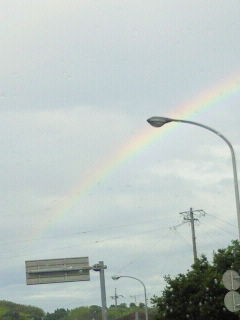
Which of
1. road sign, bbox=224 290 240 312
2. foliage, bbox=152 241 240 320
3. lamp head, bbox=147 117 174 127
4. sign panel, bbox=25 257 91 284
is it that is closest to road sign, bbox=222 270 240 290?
road sign, bbox=224 290 240 312

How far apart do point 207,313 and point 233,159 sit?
792 inches

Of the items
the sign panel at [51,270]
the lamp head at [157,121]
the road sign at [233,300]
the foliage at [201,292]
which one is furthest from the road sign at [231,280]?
the sign panel at [51,270]

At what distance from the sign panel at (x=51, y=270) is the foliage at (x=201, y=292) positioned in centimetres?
565

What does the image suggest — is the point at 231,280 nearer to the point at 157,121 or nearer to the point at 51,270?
the point at 157,121

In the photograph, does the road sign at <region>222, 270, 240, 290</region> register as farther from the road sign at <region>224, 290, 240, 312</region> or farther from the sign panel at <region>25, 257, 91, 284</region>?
the sign panel at <region>25, 257, 91, 284</region>

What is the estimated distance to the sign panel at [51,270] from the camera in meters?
45.0

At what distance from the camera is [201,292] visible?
1729 inches

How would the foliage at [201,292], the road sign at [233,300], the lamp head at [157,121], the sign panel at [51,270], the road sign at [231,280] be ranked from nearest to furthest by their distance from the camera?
the road sign at [233,300]
the road sign at [231,280]
the lamp head at [157,121]
the foliage at [201,292]
the sign panel at [51,270]

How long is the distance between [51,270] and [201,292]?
9260mm

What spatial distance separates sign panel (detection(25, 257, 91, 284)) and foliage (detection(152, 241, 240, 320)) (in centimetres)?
565

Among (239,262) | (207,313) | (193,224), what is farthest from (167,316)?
(193,224)

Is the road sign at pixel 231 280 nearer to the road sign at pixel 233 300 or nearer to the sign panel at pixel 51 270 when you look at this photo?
the road sign at pixel 233 300

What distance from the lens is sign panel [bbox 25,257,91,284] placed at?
45.0m

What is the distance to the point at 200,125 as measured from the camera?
25.0 m
